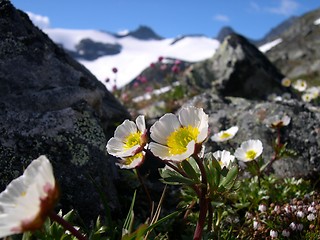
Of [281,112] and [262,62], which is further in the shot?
[262,62]

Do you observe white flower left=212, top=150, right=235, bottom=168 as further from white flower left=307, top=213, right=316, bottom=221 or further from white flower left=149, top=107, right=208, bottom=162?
white flower left=307, top=213, right=316, bottom=221

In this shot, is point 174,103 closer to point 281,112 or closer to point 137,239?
point 281,112

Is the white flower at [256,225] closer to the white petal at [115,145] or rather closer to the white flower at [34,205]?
the white petal at [115,145]

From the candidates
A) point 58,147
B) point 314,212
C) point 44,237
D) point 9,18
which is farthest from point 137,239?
point 9,18

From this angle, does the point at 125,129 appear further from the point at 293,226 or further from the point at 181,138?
the point at 293,226

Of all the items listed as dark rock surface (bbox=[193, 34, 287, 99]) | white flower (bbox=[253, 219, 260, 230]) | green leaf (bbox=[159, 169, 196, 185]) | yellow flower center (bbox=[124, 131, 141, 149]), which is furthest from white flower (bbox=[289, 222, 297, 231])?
dark rock surface (bbox=[193, 34, 287, 99])

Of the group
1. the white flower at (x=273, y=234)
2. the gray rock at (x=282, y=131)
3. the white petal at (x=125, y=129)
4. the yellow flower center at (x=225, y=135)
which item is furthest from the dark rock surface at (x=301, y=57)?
the white petal at (x=125, y=129)
